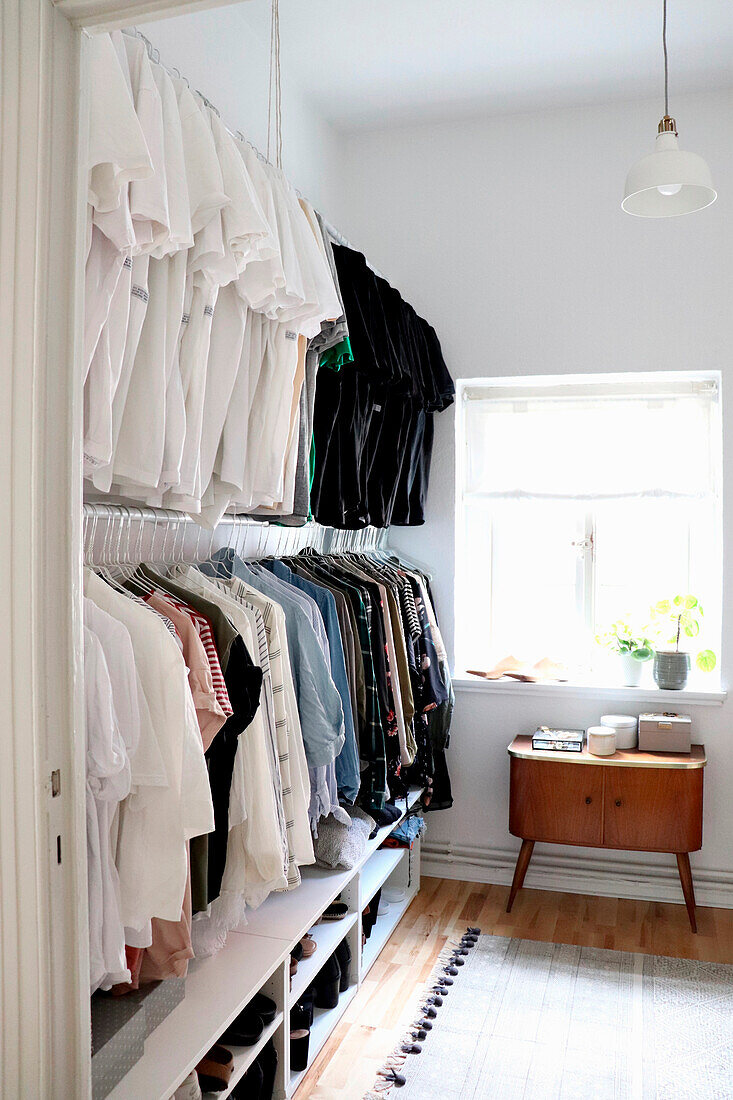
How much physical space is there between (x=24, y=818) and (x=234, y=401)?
1151mm

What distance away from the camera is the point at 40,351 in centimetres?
104

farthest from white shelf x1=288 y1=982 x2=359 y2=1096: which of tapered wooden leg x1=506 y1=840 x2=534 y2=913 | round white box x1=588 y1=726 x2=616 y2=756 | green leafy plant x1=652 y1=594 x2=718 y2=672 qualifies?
green leafy plant x1=652 y1=594 x2=718 y2=672

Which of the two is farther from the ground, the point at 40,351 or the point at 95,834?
the point at 40,351

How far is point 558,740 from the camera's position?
342 cm

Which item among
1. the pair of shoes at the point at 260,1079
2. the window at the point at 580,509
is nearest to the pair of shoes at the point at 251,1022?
the pair of shoes at the point at 260,1079

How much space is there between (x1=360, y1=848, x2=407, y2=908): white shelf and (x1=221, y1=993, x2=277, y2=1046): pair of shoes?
0.72 m

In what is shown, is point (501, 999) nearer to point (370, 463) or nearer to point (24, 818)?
point (370, 463)

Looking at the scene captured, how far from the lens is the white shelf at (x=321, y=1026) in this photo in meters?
2.27

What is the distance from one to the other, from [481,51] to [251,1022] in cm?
314

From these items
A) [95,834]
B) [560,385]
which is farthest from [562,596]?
[95,834]

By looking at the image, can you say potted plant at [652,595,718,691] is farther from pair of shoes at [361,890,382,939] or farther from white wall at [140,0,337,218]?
white wall at [140,0,337,218]

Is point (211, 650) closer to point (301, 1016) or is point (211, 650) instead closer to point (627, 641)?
point (301, 1016)

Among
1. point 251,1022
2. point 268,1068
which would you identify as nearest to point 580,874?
point 268,1068

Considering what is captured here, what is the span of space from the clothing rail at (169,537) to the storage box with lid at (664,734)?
56.6 inches
